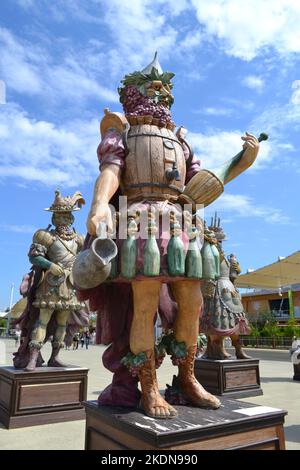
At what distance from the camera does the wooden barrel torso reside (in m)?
2.06

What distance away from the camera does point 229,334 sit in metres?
4.71

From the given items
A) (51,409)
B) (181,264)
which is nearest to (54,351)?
(51,409)

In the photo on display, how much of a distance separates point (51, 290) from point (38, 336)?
0.46 m

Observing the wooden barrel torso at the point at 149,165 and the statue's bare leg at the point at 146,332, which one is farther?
the wooden barrel torso at the point at 149,165

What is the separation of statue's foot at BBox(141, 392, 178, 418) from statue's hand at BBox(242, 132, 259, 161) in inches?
57.0

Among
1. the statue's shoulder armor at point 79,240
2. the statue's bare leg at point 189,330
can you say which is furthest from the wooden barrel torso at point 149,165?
the statue's shoulder armor at point 79,240

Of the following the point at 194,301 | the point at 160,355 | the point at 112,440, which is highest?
the point at 194,301

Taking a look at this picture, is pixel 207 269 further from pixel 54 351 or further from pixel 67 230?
pixel 54 351

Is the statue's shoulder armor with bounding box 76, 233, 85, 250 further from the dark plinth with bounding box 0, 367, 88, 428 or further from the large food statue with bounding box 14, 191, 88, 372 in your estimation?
the dark plinth with bounding box 0, 367, 88, 428

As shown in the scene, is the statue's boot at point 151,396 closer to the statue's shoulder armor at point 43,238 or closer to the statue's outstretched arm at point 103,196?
the statue's outstretched arm at point 103,196

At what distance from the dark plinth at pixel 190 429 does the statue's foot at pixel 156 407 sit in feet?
0.10

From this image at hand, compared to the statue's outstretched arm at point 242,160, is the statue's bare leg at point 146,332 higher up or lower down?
lower down

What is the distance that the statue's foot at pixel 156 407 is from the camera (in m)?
1.71
